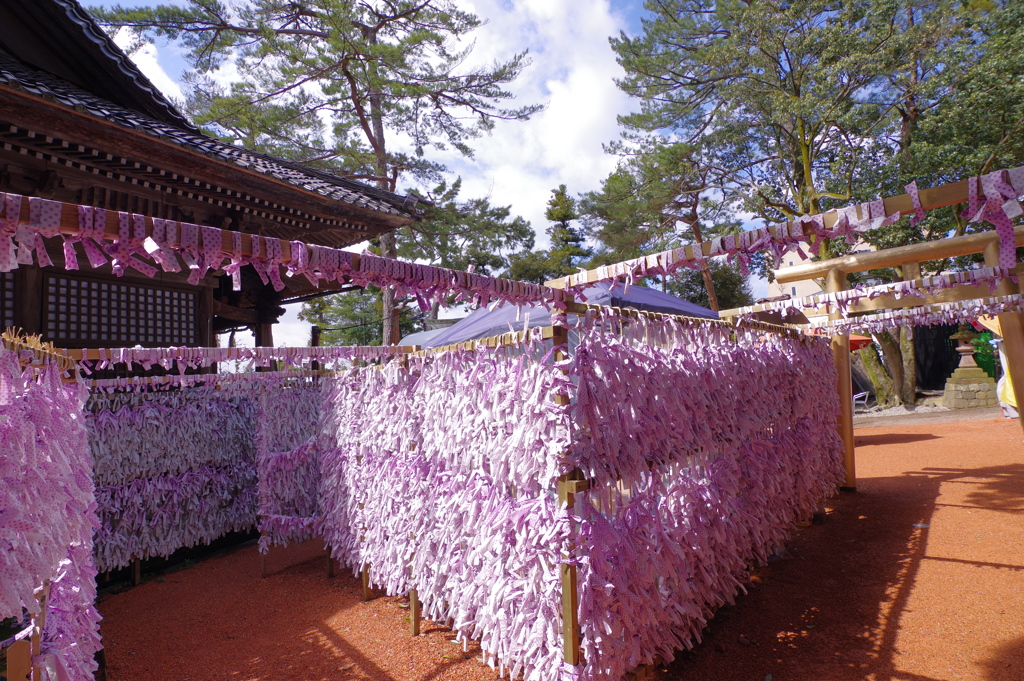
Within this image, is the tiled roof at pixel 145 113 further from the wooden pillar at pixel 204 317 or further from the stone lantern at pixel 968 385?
the stone lantern at pixel 968 385

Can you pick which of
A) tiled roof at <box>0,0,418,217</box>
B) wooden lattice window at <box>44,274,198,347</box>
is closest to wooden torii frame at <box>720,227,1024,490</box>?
tiled roof at <box>0,0,418,217</box>

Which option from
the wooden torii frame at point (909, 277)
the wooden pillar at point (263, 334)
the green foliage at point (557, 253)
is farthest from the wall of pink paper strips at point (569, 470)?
the green foliage at point (557, 253)

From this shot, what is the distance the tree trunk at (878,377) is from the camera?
52.3 ft

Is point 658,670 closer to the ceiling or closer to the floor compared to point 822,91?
closer to the floor

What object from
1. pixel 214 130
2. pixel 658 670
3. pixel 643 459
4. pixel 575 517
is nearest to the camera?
pixel 575 517

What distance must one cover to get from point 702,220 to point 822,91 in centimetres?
611

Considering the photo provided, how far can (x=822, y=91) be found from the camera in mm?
12977

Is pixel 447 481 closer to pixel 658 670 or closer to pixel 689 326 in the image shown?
pixel 658 670

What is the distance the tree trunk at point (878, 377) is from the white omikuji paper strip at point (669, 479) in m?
14.4

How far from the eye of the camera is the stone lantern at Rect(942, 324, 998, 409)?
13836 mm

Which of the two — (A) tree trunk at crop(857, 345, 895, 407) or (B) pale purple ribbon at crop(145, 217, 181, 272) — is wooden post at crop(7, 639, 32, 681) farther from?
(A) tree trunk at crop(857, 345, 895, 407)

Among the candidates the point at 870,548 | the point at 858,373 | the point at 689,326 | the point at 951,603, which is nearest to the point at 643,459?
the point at 689,326

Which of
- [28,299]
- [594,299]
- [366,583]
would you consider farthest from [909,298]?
[28,299]

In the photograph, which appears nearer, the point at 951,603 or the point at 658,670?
the point at 658,670
